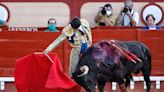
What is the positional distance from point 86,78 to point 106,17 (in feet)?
11.5

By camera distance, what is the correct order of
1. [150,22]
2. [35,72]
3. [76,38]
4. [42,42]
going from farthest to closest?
[150,22] → [42,42] → [35,72] → [76,38]

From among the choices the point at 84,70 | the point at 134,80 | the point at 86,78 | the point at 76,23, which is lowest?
the point at 134,80

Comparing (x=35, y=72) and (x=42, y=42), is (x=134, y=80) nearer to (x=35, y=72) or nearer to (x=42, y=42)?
(x=42, y=42)

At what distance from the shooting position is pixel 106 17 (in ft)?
41.7

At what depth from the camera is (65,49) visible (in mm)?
12219

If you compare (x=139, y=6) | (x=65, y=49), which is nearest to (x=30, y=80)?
(x=65, y=49)

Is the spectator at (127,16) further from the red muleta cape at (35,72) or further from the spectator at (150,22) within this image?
the red muleta cape at (35,72)

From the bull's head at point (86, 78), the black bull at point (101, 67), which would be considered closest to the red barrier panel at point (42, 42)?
the black bull at point (101, 67)

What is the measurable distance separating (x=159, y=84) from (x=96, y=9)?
2.13 m

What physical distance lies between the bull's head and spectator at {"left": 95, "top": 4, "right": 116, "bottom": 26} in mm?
3352

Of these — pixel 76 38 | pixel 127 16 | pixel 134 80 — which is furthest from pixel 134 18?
pixel 76 38

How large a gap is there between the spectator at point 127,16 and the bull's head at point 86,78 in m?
3.35

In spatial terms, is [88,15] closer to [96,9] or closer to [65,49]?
[96,9]

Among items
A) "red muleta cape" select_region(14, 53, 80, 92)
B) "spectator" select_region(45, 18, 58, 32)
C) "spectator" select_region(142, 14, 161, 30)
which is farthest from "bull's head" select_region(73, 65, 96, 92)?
"spectator" select_region(142, 14, 161, 30)
